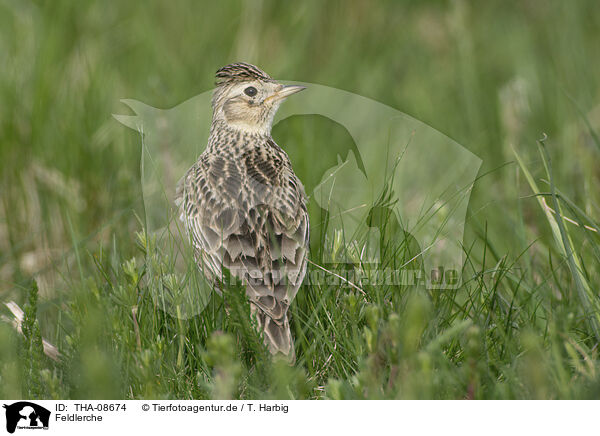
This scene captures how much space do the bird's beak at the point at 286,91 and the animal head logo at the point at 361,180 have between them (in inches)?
3.1

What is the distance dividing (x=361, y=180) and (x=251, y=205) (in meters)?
0.56

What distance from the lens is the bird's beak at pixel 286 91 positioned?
11.5 feet

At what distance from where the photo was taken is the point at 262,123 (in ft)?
12.2

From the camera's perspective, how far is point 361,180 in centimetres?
342

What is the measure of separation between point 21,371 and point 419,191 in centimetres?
229

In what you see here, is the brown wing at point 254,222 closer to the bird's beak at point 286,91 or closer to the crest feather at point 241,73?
the bird's beak at point 286,91

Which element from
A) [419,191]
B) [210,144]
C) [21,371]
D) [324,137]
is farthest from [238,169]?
[21,371]
